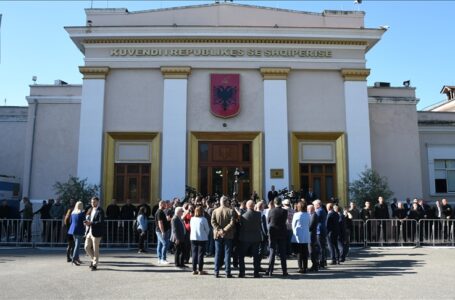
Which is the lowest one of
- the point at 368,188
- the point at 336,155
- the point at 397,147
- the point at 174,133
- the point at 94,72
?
the point at 368,188

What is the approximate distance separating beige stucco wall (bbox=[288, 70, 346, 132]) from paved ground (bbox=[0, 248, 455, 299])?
9390 millimetres

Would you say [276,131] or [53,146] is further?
[53,146]

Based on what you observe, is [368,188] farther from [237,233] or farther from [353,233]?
[237,233]

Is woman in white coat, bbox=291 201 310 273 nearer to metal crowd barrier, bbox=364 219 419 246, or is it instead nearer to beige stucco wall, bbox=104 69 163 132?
metal crowd barrier, bbox=364 219 419 246

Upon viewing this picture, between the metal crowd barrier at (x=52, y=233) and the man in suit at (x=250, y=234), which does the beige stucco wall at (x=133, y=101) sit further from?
the man in suit at (x=250, y=234)

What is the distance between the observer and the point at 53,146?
2256 cm

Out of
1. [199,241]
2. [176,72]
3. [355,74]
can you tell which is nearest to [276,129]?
[355,74]

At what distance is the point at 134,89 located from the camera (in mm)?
22172

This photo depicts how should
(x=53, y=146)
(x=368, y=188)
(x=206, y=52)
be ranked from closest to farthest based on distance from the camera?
(x=368, y=188)
(x=206, y=52)
(x=53, y=146)

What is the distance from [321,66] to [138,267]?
46.9 feet

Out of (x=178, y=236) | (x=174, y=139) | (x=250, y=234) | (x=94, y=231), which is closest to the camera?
(x=250, y=234)

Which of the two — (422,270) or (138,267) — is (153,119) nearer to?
(138,267)

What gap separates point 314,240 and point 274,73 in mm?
11862

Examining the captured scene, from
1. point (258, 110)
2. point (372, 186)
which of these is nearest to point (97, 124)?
point (258, 110)
